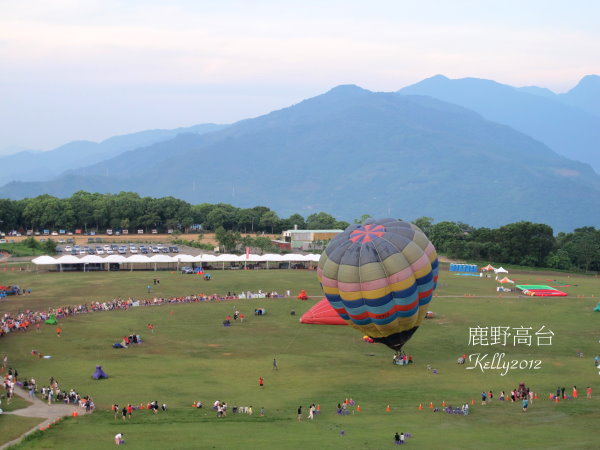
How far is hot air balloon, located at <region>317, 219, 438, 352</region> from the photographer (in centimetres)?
4972

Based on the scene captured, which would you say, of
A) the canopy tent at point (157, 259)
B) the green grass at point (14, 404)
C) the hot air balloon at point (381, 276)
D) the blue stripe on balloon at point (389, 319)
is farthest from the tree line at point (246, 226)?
the green grass at point (14, 404)

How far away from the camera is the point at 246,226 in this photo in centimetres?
17912

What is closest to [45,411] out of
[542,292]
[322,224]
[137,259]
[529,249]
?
[542,292]

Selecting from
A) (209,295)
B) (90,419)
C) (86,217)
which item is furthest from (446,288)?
(86,217)

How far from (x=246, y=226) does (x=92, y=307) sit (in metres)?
102

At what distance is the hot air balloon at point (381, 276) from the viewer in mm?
49719

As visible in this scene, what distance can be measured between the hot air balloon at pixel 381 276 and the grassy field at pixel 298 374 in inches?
162

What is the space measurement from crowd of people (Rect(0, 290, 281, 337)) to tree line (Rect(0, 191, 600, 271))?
5205 centimetres

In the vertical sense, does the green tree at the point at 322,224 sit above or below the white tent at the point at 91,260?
above

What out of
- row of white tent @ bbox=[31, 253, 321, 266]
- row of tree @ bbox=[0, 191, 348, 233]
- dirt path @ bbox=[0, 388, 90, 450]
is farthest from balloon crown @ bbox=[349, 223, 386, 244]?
row of tree @ bbox=[0, 191, 348, 233]

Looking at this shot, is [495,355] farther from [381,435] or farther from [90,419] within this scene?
[90,419]

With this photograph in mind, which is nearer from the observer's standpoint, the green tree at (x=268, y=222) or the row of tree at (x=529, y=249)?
the row of tree at (x=529, y=249)

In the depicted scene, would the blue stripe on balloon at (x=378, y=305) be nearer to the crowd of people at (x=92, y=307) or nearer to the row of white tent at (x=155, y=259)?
the crowd of people at (x=92, y=307)

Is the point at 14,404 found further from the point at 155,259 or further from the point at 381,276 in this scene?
the point at 155,259
